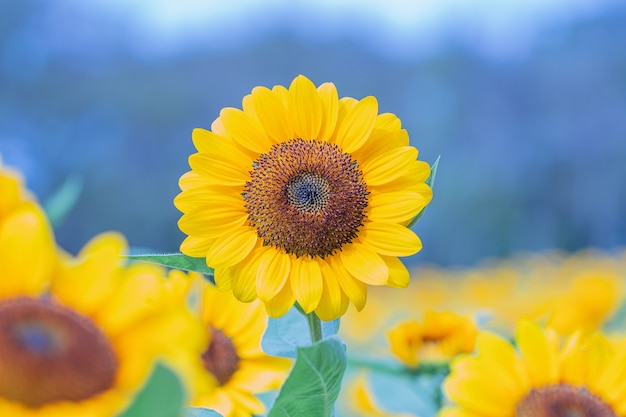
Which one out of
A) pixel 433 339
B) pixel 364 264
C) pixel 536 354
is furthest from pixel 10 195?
pixel 433 339

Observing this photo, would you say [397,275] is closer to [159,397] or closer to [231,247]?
[231,247]

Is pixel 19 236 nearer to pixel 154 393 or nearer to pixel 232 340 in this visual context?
→ pixel 154 393

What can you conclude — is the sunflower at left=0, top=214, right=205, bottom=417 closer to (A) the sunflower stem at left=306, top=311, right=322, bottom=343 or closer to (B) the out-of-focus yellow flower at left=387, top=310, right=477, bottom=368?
(A) the sunflower stem at left=306, top=311, right=322, bottom=343

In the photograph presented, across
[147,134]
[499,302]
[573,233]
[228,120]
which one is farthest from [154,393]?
[147,134]

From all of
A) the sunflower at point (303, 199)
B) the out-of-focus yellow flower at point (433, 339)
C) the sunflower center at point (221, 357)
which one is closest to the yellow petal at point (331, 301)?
the sunflower at point (303, 199)

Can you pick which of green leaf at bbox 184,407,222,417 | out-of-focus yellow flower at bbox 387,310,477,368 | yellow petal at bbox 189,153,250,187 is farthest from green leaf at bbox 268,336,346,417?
out-of-focus yellow flower at bbox 387,310,477,368

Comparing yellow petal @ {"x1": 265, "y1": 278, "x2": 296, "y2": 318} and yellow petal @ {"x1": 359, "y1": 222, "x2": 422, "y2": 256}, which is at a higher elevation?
yellow petal @ {"x1": 359, "y1": 222, "x2": 422, "y2": 256}

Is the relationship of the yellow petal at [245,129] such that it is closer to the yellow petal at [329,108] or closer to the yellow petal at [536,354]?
the yellow petal at [329,108]
